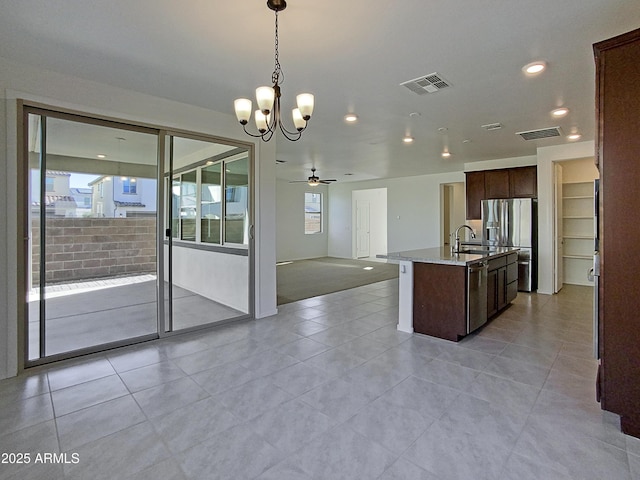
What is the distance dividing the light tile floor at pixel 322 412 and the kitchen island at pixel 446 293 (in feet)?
0.64

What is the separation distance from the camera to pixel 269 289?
4543 mm

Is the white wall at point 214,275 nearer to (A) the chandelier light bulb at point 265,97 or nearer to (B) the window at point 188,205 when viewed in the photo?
(B) the window at point 188,205

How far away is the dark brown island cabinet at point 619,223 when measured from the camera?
2.00m

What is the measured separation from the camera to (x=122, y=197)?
3.66 metres

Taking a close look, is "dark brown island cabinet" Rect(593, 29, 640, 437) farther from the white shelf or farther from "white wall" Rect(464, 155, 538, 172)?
the white shelf

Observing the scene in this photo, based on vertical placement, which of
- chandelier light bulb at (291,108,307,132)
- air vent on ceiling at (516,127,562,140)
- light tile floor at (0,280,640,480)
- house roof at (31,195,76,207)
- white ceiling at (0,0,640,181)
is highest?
air vent on ceiling at (516,127,562,140)

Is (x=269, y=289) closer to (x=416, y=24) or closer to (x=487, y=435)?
(x=487, y=435)

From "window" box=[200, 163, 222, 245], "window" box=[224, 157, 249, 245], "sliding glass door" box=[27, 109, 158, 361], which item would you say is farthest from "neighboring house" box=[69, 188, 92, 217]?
"window" box=[224, 157, 249, 245]

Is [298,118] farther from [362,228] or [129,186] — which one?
[362,228]

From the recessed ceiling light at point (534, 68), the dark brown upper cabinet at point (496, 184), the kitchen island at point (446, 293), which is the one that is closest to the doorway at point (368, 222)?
the dark brown upper cabinet at point (496, 184)

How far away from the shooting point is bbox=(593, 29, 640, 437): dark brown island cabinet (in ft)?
6.55

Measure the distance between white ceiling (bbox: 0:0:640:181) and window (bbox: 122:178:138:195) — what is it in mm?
969

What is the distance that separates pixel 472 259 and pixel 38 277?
4.25 m

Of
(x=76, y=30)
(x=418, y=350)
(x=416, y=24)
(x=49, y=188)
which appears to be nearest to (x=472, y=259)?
(x=418, y=350)
